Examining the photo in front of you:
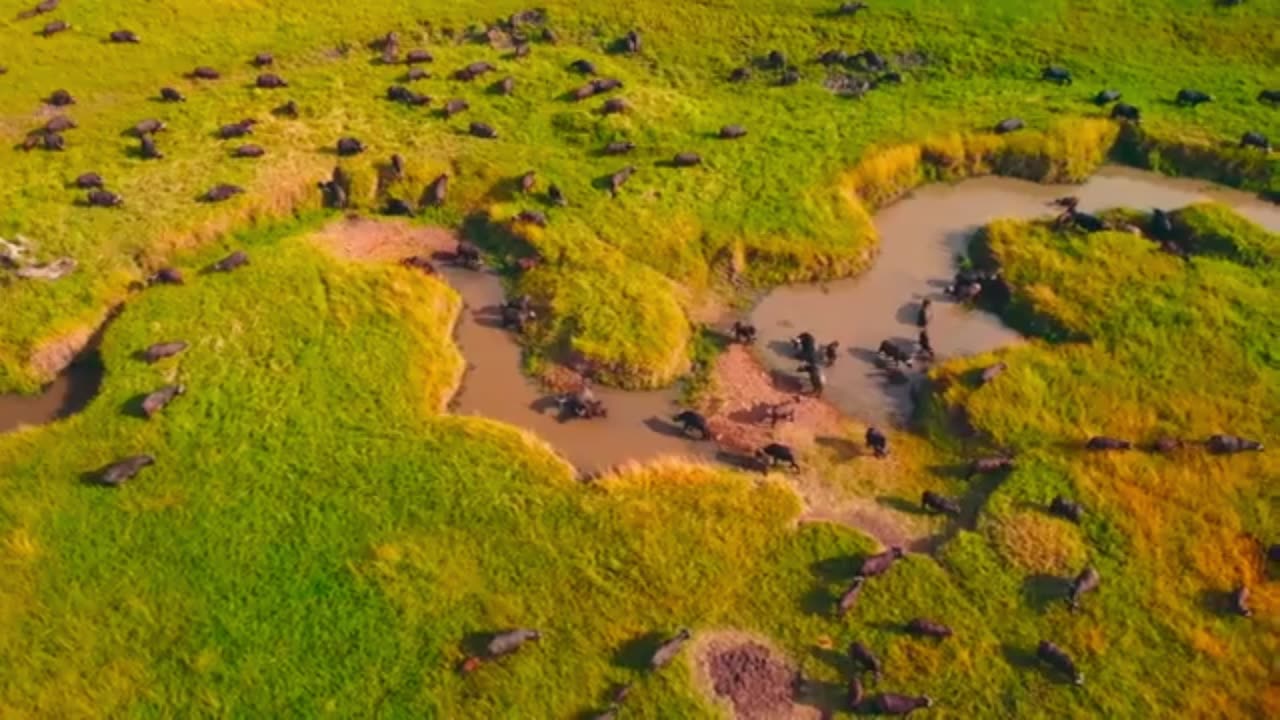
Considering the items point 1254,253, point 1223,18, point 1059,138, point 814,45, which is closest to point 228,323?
point 814,45

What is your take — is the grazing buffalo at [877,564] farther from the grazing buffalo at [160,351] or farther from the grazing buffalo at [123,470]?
the grazing buffalo at [160,351]

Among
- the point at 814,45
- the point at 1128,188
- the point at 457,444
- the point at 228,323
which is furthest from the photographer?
the point at 814,45

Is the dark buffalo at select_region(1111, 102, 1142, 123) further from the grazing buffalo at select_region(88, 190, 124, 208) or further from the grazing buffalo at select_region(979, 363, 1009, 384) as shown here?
the grazing buffalo at select_region(88, 190, 124, 208)

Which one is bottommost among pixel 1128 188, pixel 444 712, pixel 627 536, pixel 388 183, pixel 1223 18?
pixel 444 712

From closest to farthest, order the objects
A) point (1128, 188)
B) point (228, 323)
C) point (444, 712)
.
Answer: point (444, 712) → point (228, 323) → point (1128, 188)

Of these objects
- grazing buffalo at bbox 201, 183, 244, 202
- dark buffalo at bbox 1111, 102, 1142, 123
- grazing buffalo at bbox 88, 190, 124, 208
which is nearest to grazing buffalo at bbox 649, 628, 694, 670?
grazing buffalo at bbox 201, 183, 244, 202

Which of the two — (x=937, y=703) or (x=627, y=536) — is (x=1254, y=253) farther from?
(x=627, y=536)
